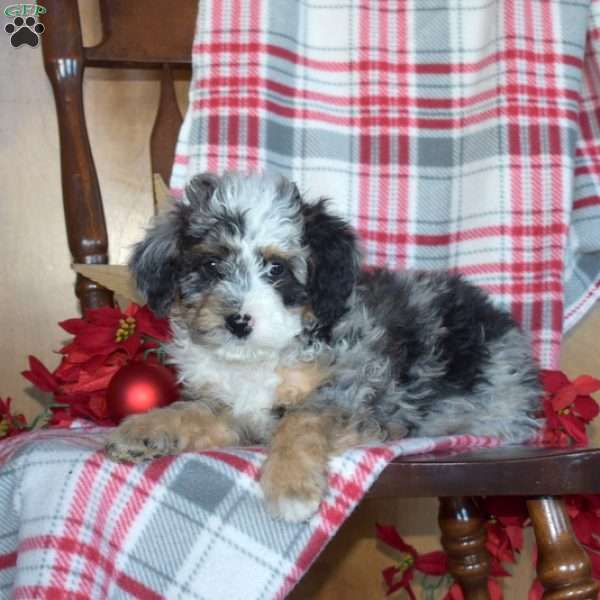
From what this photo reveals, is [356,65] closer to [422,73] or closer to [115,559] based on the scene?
[422,73]

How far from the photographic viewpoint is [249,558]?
1.26m

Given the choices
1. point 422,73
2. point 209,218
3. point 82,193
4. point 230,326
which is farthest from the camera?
point 422,73

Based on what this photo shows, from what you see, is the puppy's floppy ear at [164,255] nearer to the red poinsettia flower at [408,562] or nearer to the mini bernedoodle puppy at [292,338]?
the mini bernedoodle puppy at [292,338]

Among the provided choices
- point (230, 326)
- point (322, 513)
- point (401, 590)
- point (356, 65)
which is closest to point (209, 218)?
point (230, 326)

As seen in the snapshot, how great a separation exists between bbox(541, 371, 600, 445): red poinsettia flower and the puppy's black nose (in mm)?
824

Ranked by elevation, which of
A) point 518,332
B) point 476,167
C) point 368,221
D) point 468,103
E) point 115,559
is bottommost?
point 115,559

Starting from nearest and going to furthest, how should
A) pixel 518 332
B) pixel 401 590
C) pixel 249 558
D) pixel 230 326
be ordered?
pixel 249 558
pixel 230 326
pixel 518 332
pixel 401 590

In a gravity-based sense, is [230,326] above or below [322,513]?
above

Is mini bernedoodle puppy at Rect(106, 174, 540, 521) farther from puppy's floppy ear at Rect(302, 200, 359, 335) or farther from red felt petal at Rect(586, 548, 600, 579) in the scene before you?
red felt petal at Rect(586, 548, 600, 579)

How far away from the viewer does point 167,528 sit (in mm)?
1281

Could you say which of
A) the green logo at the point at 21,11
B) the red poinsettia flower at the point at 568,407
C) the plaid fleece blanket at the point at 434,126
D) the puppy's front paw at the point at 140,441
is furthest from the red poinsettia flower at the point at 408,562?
the green logo at the point at 21,11

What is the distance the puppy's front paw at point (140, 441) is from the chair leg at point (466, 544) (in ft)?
2.79

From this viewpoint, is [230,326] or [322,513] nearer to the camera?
[322,513]

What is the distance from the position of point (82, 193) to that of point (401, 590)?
60.2 inches
